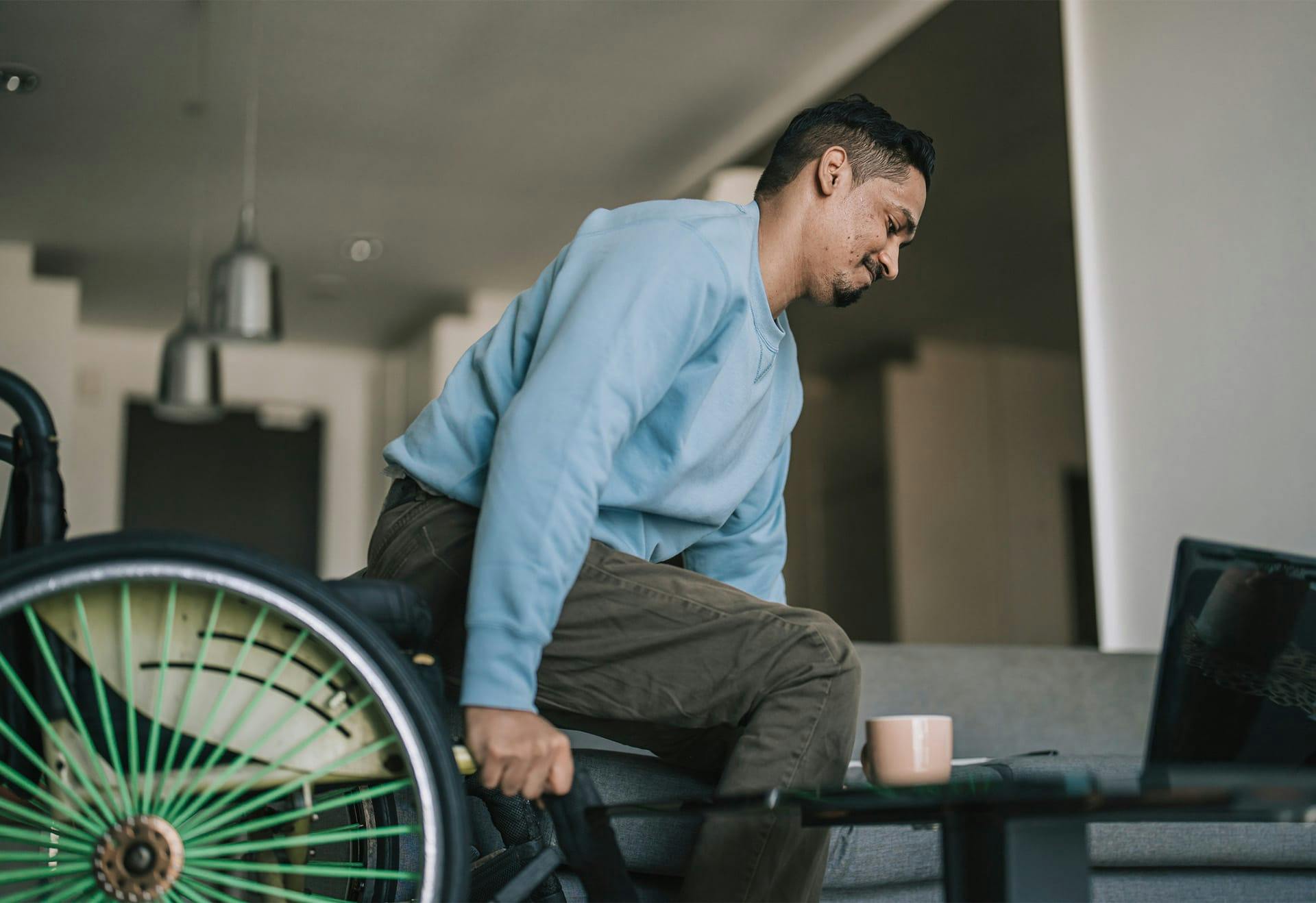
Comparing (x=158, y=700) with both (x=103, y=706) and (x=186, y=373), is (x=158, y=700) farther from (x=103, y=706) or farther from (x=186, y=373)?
(x=186, y=373)

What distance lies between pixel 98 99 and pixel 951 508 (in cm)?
390

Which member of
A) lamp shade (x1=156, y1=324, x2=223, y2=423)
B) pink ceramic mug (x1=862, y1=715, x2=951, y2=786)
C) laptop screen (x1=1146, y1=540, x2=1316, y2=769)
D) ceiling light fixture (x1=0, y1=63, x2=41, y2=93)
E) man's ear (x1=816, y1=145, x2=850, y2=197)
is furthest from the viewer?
lamp shade (x1=156, y1=324, x2=223, y2=423)

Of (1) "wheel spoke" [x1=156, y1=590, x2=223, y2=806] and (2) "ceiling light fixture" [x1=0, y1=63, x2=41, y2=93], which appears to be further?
(2) "ceiling light fixture" [x1=0, y1=63, x2=41, y2=93]

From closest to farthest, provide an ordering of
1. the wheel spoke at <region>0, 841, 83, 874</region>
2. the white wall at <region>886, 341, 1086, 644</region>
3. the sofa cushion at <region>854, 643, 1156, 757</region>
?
the wheel spoke at <region>0, 841, 83, 874</region>
the sofa cushion at <region>854, 643, 1156, 757</region>
the white wall at <region>886, 341, 1086, 644</region>

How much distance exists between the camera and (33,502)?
1.05m

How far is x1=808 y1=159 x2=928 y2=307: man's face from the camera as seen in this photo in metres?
1.48

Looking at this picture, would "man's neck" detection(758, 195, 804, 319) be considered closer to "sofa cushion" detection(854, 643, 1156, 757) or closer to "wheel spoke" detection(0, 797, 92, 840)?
"wheel spoke" detection(0, 797, 92, 840)


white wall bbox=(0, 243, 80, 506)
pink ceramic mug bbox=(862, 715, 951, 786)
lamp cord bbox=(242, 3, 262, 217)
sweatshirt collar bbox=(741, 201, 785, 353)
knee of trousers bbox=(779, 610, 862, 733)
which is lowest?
pink ceramic mug bbox=(862, 715, 951, 786)

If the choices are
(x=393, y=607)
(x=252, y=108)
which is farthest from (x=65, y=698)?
(x=252, y=108)

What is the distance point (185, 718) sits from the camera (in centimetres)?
101

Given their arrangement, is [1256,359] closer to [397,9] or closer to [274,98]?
[397,9]

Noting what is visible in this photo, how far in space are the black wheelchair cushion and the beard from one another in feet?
2.18

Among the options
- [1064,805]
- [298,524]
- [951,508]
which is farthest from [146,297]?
[1064,805]

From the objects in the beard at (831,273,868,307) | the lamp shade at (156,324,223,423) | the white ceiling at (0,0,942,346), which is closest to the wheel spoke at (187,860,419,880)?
the beard at (831,273,868,307)
